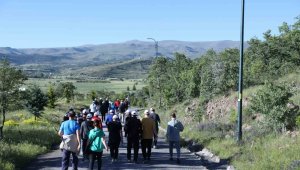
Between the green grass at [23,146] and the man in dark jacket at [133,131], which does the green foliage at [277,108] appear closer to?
the man in dark jacket at [133,131]

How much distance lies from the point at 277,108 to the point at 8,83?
51.4 ft

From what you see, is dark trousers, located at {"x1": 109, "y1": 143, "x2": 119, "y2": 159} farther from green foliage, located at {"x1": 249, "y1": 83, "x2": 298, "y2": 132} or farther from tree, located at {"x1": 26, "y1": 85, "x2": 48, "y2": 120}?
tree, located at {"x1": 26, "y1": 85, "x2": 48, "y2": 120}

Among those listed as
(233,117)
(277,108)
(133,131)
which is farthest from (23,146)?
(233,117)

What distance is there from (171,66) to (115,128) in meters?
34.9

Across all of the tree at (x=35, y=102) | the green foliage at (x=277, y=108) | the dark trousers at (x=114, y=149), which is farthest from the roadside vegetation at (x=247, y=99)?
the tree at (x=35, y=102)

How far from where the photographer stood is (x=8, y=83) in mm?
27016

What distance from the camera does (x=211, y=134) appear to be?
2259 cm

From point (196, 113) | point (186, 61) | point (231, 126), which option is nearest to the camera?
point (231, 126)

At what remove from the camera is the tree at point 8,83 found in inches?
1051

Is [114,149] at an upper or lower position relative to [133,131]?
lower

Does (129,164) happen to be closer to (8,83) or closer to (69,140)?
(69,140)

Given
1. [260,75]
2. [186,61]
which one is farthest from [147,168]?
[186,61]

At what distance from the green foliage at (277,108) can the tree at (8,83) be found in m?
14.6

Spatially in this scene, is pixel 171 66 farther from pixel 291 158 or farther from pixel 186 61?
pixel 291 158
